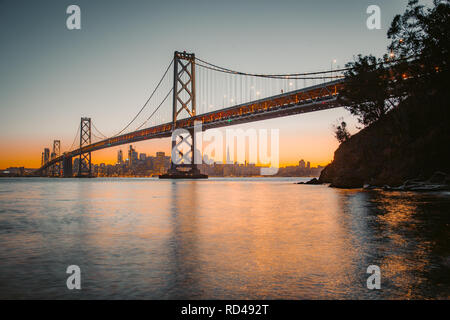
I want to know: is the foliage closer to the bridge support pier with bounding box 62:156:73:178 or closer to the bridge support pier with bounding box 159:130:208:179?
the bridge support pier with bounding box 159:130:208:179

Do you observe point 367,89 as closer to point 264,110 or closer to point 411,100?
point 411,100

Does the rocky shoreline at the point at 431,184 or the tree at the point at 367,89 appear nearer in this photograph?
the rocky shoreline at the point at 431,184

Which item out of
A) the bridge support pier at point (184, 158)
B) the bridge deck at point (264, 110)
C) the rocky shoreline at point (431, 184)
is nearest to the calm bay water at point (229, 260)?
the rocky shoreline at point (431, 184)

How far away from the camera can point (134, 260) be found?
5309 mm

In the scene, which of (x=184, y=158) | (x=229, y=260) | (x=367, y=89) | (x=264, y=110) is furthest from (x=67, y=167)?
(x=229, y=260)

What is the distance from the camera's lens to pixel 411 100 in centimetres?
2873

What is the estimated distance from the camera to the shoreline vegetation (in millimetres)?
22156

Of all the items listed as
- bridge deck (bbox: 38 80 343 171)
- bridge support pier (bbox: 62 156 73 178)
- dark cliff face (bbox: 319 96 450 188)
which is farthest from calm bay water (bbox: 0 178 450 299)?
bridge support pier (bbox: 62 156 73 178)

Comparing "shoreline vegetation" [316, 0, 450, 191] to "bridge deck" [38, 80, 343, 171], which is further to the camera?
"bridge deck" [38, 80, 343, 171]

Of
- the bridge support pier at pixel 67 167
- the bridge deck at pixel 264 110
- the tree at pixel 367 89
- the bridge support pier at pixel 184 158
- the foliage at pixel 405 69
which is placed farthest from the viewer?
the bridge support pier at pixel 67 167

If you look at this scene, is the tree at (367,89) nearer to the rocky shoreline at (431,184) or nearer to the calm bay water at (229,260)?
the rocky shoreline at (431,184)

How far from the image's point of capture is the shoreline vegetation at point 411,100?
22.2m
